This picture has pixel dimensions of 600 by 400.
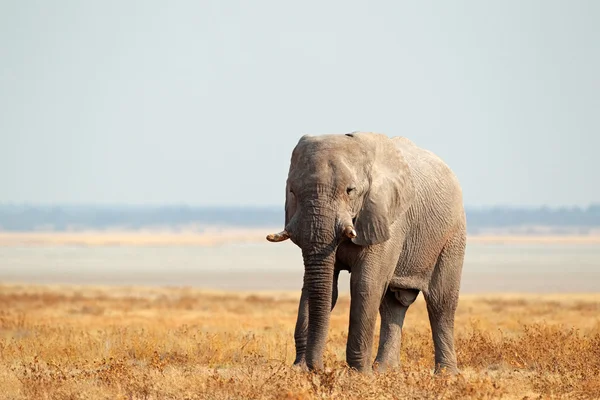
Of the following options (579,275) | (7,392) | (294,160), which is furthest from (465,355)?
(579,275)

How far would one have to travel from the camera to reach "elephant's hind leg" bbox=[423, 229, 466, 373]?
648 inches

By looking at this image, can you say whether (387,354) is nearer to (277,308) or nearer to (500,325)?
(500,325)

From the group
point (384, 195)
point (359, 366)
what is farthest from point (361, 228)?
point (359, 366)

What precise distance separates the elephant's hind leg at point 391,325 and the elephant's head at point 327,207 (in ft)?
7.22

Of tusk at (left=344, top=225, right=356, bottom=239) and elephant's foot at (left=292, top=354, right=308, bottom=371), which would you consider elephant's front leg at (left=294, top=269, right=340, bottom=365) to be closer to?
elephant's foot at (left=292, top=354, right=308, bottom=371)

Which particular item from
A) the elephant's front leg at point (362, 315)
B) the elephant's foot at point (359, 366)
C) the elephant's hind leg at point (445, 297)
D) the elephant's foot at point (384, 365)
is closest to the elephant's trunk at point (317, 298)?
the elephant's front leg at point (362, 315)

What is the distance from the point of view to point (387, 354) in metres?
16.3

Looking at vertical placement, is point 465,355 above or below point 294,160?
below

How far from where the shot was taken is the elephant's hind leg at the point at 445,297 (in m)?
16.5

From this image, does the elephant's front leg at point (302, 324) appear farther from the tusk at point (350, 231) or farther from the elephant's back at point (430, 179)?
the elephant's back at point (430, 179)

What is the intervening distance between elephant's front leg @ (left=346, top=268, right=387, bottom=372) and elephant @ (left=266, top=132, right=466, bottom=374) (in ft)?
0.04

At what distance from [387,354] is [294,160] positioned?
140 inches

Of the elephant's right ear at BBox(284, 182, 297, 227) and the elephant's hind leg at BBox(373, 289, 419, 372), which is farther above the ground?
the elephant's right ear at BBox(284, 182, 297, 227)

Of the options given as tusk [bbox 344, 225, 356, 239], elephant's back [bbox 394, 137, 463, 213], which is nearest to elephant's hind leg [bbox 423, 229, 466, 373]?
elephant's back [bbox 394, 137, 463, 213]
